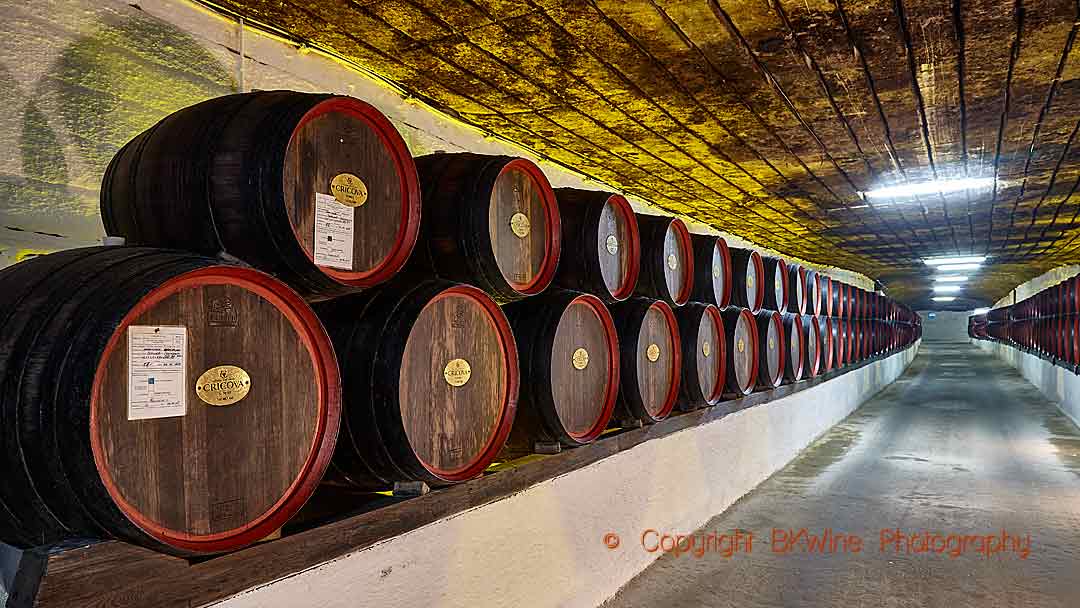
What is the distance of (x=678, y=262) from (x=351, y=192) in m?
2.74

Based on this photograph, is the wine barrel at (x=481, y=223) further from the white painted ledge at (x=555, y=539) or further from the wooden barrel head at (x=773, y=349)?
the wooden barrel head at (x=773, y=349)

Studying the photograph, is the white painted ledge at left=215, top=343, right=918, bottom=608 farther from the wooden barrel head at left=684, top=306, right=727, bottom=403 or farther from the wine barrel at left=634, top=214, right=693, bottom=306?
the wine barrel at left=634, top=214, right=693, bottom=306

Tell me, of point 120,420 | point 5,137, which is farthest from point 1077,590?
point 5,137

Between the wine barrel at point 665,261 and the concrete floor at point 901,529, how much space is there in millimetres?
1421

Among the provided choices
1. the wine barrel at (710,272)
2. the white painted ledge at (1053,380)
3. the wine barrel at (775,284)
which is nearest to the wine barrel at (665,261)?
the wine barrel at (710,272)

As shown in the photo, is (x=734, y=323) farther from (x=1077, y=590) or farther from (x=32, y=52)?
(x=32, y=52)

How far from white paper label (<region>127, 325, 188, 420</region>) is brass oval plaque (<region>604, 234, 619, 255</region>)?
2.32 meters

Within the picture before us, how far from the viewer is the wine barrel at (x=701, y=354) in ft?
14.7

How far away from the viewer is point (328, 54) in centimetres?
339

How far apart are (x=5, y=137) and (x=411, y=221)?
121 centimetres

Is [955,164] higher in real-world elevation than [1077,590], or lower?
higher

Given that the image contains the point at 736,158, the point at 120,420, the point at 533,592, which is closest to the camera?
the point at 120,420

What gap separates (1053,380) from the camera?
12.2 metres

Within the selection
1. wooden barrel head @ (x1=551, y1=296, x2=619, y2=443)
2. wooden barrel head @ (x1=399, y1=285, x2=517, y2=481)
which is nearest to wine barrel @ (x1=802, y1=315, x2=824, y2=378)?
wooden barrel head @ (x1=551, y1=296, x2=619, y2=443)
